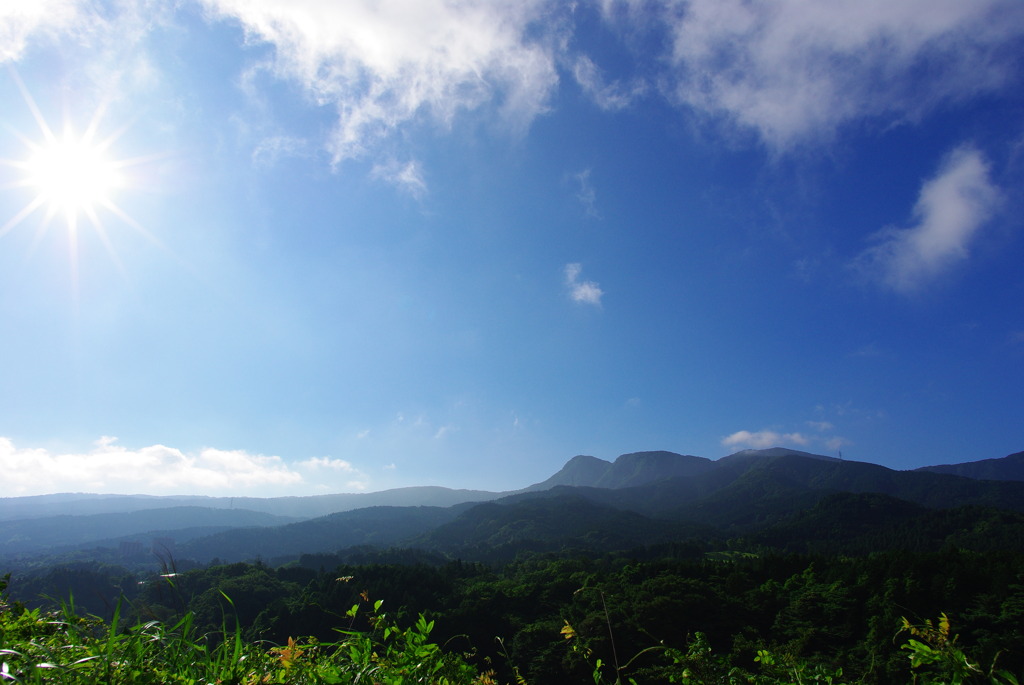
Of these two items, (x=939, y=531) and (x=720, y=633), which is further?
(x=939, y=531)

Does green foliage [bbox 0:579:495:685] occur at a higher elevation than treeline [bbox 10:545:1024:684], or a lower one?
higher

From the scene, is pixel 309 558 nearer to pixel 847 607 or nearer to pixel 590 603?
pixel 590 603

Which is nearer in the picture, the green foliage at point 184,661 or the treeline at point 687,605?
the green foliage at point 184,661

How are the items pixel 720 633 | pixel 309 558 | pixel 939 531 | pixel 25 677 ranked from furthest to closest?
pixel 939 531 → pixel 309 558 → pixel 720 633 → pixel 25 677

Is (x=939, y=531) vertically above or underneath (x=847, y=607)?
underneath

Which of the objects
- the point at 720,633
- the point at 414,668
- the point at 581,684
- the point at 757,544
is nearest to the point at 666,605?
the point at 720,633

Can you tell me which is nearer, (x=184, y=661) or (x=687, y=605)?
(x=184, y=661)

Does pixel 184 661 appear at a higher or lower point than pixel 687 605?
higher

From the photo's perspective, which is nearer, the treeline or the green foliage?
the green foliage

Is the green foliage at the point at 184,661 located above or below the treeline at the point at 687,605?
above

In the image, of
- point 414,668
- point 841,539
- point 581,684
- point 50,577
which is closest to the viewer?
point 414,668

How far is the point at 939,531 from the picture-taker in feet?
506

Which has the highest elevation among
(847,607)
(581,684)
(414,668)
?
(414,668)

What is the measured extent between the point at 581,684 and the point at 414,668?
5207cm
